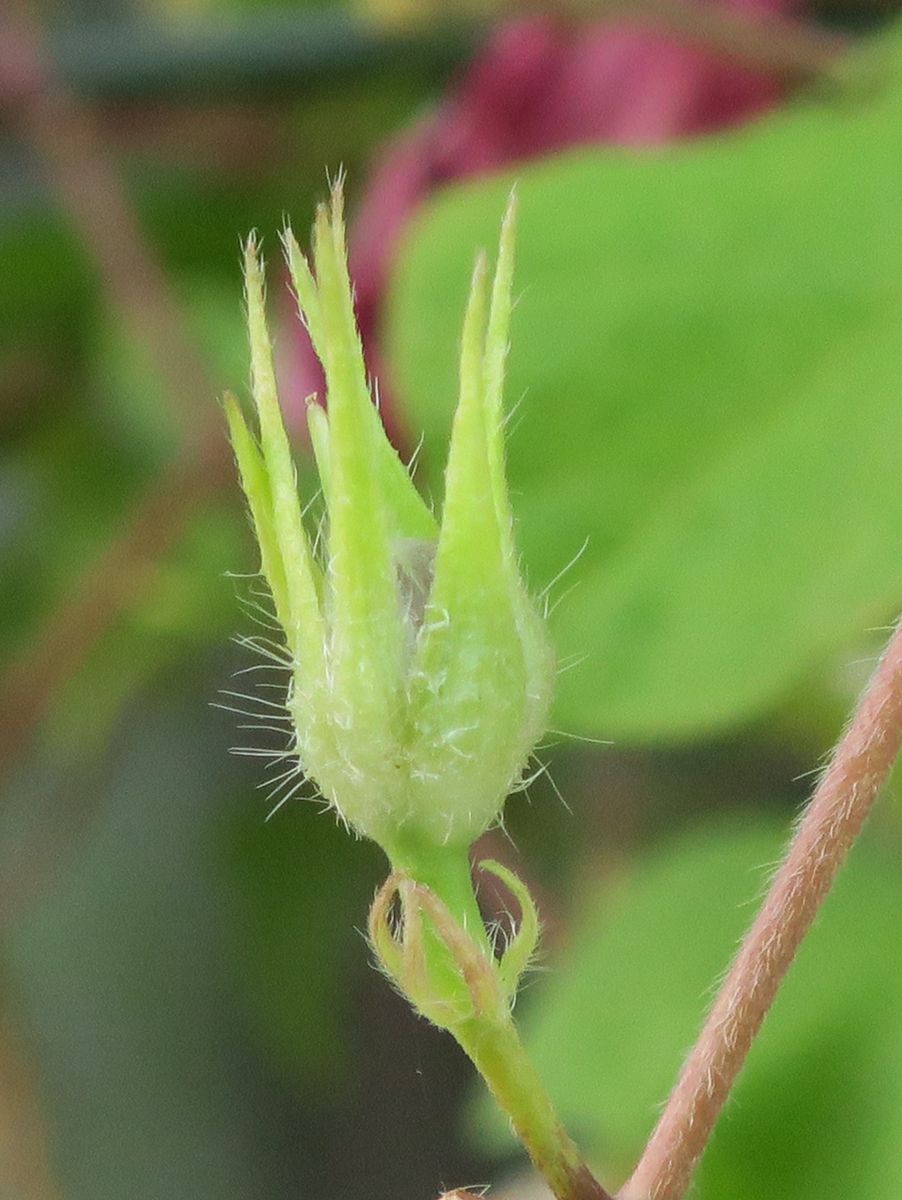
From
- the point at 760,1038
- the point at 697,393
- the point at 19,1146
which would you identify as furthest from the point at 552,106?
the point at 19,1146

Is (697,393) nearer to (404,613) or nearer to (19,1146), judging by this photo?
(404,613)

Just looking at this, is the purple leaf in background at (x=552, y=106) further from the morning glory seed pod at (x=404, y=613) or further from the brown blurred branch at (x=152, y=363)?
the morning glory seed pod at (x=404, y=613)

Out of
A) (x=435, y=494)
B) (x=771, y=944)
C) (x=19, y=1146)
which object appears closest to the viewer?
(x=771, y=944)

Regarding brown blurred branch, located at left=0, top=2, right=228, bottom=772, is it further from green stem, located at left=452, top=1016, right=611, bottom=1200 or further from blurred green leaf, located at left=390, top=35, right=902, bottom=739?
green stem, located at left=452, top=1016, right=611, bottom=1200

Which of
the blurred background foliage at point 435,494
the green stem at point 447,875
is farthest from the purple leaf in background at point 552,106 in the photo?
the green stem at point 447,875

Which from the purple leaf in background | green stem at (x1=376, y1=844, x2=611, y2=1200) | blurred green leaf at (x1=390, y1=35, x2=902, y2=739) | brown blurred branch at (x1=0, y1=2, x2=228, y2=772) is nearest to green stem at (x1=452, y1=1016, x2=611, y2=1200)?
green stem at (x1=376, y1=844, x2=611, y2=1200)

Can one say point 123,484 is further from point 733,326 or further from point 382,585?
point 382,585

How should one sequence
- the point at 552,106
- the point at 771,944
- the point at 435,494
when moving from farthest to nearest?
the point at 552,106, the point at 435,494, the point at 771,944
